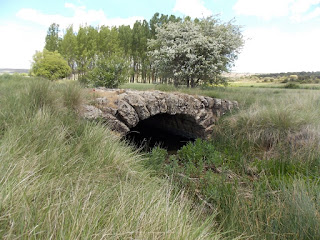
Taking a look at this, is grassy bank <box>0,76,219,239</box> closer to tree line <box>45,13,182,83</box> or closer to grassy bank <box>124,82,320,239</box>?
grassy bank <box>124,82,320,239</box>

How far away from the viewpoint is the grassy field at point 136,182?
1.34 metres

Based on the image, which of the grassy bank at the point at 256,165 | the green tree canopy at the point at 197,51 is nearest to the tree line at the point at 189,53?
the green tree canopy at the point at 197,51

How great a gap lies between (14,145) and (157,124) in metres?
8.93

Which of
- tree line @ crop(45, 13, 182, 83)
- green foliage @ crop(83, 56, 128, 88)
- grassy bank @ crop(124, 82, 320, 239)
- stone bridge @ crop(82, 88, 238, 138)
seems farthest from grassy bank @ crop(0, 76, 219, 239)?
tree line @ crop(45, 13, 182, 83)

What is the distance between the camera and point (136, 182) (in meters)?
2.60

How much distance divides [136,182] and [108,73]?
7.37 meters

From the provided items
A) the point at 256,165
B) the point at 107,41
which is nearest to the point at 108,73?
the point at 256,165

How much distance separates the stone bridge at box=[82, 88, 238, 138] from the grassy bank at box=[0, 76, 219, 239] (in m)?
0.92

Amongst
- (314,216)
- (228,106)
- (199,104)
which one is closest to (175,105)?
(199,104)

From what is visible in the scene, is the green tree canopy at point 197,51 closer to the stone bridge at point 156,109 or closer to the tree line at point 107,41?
the stone bridge at point 156,109

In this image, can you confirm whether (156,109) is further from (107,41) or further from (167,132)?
(107,41)

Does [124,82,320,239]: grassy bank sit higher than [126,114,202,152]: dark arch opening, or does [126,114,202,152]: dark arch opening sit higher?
[124,82,320,239]: grassy bank

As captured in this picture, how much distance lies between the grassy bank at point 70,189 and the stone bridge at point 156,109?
36.0 inches

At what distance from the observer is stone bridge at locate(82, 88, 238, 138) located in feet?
16.8
